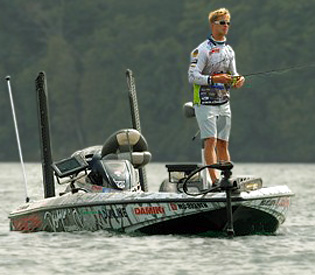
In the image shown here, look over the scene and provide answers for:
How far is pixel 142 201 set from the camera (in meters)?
13.1

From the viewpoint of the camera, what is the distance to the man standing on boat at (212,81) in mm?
13492

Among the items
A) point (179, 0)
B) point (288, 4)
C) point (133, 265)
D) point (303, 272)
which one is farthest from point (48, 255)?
point (179, 0)

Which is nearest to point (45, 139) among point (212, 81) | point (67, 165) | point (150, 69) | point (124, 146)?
point (124, 146)

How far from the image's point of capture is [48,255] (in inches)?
489

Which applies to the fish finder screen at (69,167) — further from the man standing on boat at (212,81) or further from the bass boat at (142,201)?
the man standing on boat at (212,81)

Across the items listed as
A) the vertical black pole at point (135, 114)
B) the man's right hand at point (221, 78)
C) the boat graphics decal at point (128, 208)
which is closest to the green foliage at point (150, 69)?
the vertical black pole at point (135, 114)

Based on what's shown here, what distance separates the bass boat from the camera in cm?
1291

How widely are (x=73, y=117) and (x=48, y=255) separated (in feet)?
218

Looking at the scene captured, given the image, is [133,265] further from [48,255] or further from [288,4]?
[288,4]

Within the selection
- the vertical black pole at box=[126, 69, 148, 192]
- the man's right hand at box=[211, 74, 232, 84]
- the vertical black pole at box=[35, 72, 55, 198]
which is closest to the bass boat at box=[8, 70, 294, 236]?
the vertical black pole at box=[35, 72, 55, 198]

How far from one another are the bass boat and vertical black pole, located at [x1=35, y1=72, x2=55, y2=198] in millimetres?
342

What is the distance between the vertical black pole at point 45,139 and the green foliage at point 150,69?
50764mm

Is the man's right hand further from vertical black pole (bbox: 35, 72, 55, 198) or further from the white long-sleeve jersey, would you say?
vertical black pole (bbox: 35, 72, 55, 198)

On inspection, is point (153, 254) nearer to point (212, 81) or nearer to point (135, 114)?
point (212, 81)
